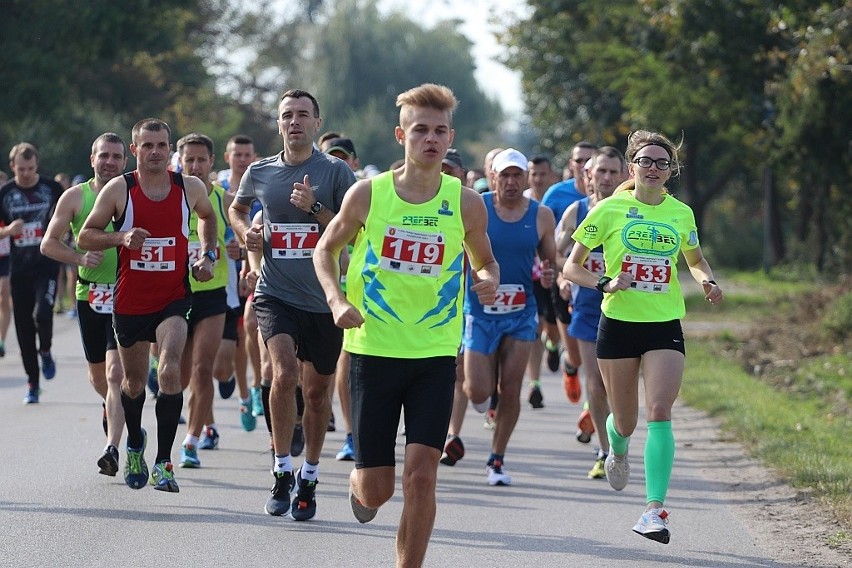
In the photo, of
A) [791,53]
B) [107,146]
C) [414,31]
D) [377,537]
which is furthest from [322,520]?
[414,31]

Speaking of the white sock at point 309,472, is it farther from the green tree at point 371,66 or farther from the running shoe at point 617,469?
the green tree at point 371,66

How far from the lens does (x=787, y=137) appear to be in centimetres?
2328

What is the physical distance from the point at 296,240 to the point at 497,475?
236cm

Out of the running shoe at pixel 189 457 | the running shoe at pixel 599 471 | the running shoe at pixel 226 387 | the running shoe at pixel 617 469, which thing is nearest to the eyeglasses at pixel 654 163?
the running shoe at pixel 617 469

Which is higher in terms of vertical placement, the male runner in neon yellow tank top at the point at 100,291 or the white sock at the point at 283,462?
the male runner in neon yellow tank top at the point at 100,291

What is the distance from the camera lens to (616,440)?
8297mm

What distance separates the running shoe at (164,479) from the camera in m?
8.25

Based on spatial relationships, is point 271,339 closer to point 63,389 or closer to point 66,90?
point 63,389

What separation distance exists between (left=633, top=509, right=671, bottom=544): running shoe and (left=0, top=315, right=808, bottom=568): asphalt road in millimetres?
248

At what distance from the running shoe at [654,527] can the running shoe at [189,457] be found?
12.2 feet

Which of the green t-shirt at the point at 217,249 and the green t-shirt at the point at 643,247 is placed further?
the green t-shirt at the point at 217,249

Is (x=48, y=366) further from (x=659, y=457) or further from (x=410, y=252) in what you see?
(x=410, y=252)

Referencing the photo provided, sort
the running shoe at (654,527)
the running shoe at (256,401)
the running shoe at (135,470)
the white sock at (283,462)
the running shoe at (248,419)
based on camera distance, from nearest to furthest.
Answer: the running shoe at (654,527) < the white sock at (283,462) < the running shoe at (135,470) < the running shoe at (248,419) < the running shoe at (256,401)

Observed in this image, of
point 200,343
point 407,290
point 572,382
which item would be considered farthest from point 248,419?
point 407,290
